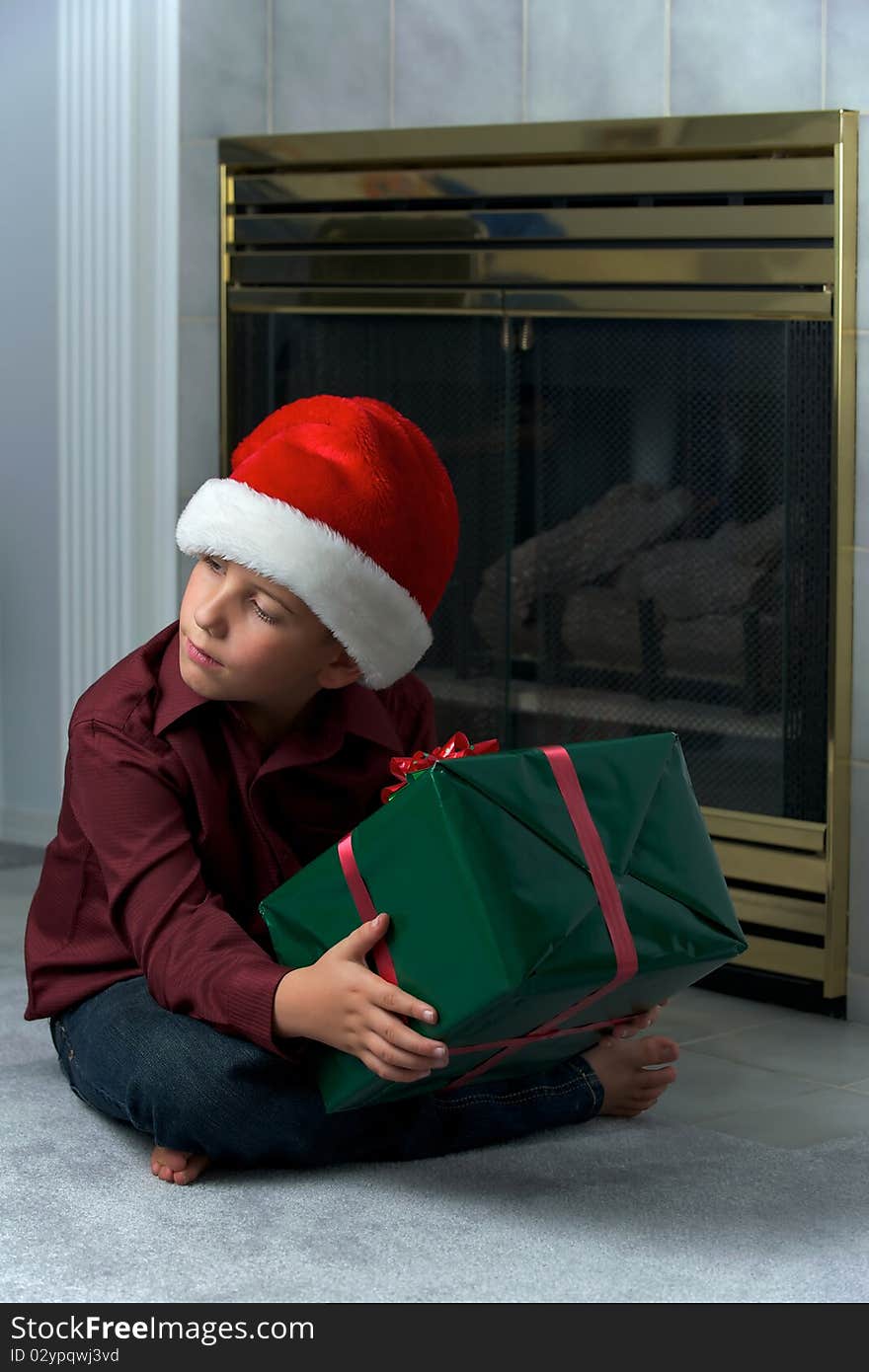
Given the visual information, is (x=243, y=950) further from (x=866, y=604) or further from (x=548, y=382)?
(x=548, y=382)

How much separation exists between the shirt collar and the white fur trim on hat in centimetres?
11

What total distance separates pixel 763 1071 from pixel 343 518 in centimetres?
87

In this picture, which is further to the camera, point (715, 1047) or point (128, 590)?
point (128, 590)

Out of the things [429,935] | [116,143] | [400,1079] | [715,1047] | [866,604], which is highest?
[116,143]

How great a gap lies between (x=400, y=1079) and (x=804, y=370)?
1.17 m

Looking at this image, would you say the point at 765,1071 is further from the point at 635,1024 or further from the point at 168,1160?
the point at 168,1160

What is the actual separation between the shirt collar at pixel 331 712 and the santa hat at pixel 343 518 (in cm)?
11

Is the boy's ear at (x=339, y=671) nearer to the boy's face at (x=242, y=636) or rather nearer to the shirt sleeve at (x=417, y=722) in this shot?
the boy's face at (x=242, y=636)

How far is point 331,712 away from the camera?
69.9 inches

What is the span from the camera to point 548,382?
2475mm

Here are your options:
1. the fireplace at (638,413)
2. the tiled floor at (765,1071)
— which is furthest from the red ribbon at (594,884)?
the fireplace at (638,413)

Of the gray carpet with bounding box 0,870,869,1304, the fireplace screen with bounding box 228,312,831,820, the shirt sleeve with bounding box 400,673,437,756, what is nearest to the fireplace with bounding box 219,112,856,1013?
the fireplace screen with bounding box 228,312,831,820

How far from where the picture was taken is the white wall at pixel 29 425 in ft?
10.0

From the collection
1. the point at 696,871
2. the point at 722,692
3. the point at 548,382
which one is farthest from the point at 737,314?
the point at 696,871
